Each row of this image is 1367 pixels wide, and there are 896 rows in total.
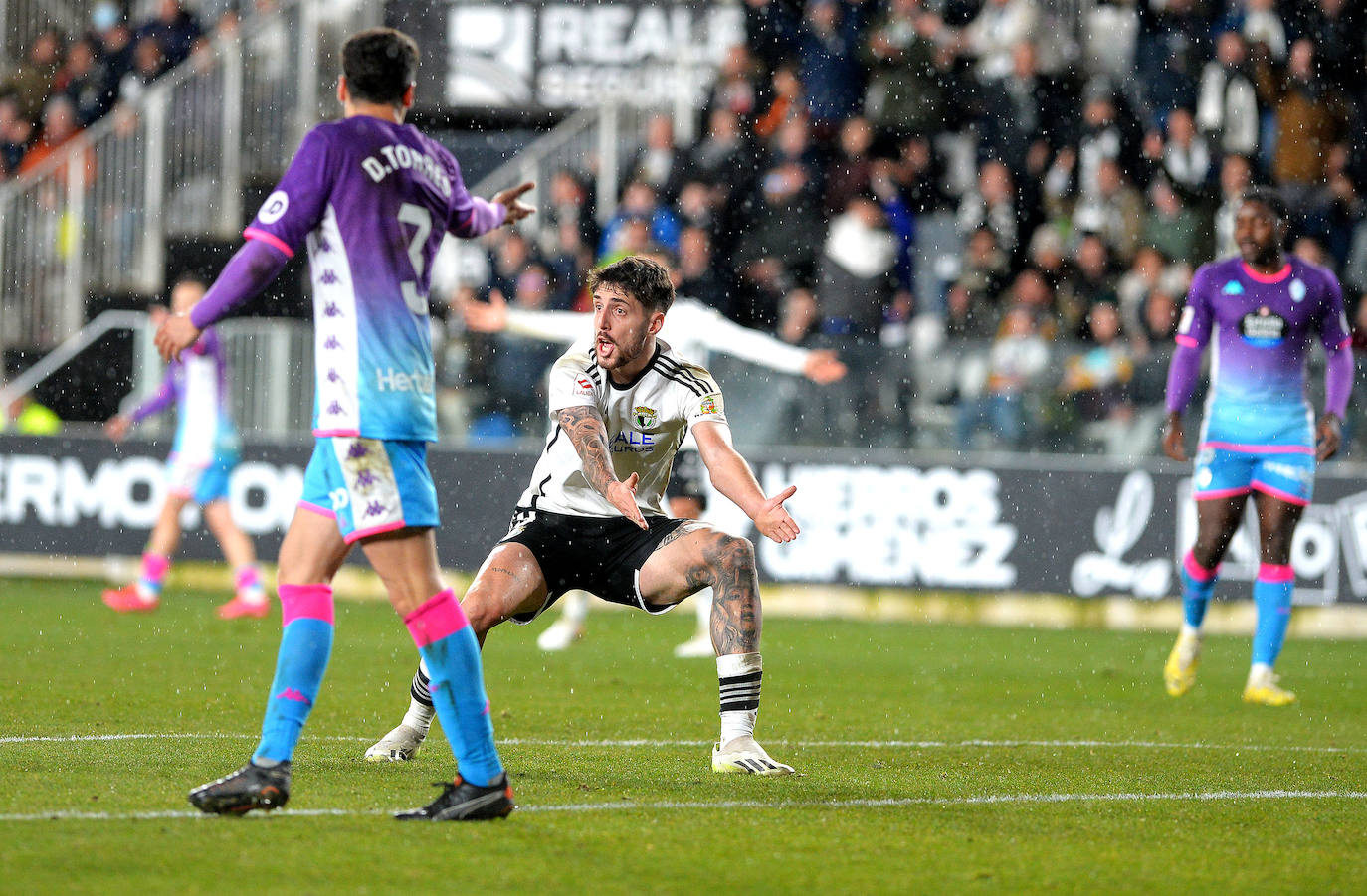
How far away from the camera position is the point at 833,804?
228 inches

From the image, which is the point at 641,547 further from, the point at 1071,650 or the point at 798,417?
the point at 798,417

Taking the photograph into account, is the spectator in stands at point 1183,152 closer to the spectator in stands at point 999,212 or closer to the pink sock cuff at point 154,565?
the spectator in stands at point 999,212

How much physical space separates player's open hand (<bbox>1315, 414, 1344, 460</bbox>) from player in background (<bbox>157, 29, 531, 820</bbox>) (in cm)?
590

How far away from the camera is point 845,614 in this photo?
14.3 meters

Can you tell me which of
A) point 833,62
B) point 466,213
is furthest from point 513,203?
point 833,62

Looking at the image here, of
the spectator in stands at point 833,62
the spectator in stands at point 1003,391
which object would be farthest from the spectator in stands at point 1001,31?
the spectator in stands at point 1003,391

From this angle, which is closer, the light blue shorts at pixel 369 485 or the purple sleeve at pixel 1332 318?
the light blue shorts at pixel 369 485

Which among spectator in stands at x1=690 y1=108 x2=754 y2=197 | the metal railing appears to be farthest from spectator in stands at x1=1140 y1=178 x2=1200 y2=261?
the metal railing

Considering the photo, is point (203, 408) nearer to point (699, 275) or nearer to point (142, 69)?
point (699, 275)

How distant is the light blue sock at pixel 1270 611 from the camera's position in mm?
9484

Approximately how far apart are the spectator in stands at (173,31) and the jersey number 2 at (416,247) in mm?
15686

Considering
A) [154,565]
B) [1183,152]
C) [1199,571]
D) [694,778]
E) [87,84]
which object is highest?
[87,84]

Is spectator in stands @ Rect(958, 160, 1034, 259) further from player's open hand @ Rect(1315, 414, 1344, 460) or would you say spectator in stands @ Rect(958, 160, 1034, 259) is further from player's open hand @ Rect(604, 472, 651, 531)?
player's open hand @ Rect(604, 472, 651, 531)

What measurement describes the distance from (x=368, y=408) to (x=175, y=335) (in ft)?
1.75
